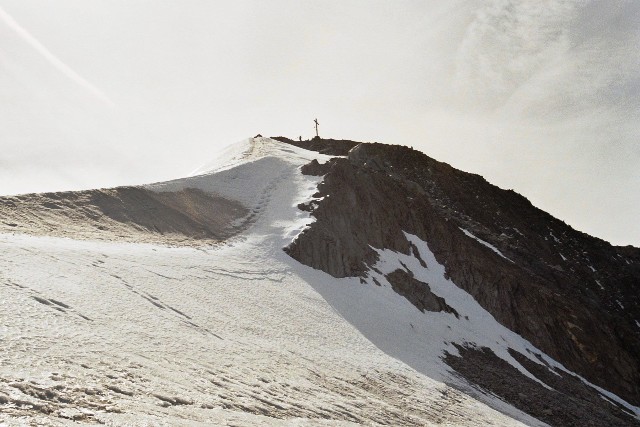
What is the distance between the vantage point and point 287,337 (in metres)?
20.1

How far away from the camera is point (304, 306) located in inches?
972

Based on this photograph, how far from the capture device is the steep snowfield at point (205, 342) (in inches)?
364

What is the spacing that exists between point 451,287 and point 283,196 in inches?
617

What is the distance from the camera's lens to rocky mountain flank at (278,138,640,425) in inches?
1241

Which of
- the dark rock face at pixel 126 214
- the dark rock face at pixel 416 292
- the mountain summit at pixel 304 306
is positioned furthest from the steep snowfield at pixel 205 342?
the dark rock face at pixel 126 214

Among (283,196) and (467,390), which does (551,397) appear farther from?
(283,196)

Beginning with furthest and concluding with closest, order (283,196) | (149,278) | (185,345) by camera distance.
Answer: (283,196) < (149,278) < (185,345)

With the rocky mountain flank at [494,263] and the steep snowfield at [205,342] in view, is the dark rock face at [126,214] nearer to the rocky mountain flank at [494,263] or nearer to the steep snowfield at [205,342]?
the steep snowfield at [205,342]

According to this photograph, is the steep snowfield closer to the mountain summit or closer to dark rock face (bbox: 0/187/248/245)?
the mountain summit

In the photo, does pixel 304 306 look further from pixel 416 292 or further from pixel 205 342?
pixel 416 292

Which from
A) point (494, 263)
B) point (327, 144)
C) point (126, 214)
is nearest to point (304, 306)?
point (126, 214)

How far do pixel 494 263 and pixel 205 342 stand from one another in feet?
113

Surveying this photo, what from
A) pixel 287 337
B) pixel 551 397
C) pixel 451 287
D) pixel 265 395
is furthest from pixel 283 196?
pixel 265 395

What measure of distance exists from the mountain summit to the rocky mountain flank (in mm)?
204
